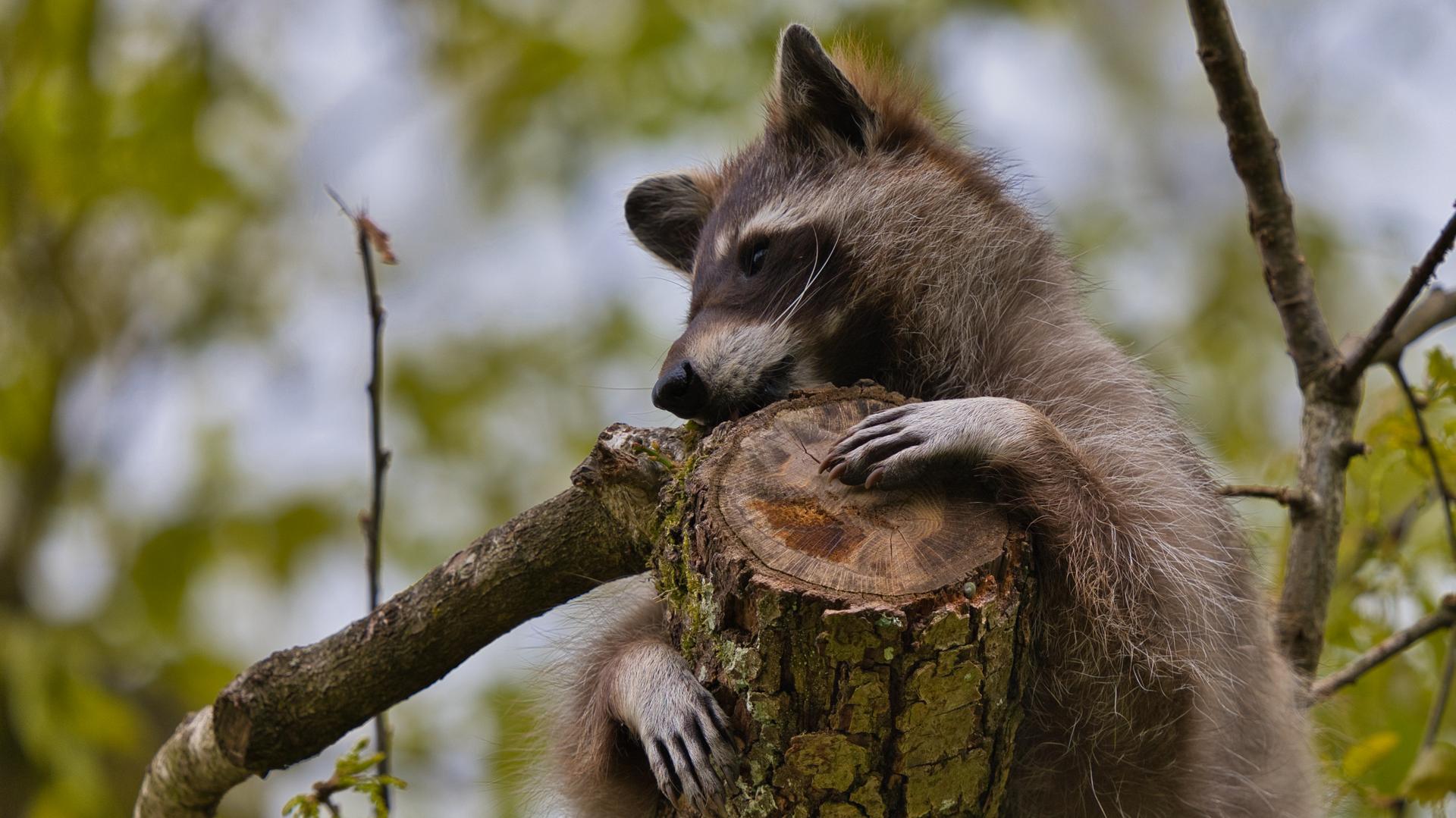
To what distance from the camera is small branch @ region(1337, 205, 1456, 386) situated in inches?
129

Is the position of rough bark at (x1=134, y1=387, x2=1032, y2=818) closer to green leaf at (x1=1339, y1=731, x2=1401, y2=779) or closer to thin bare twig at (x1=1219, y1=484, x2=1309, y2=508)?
thin bare twig at (x1=1219, y1=484, x2=1309, y2=508)

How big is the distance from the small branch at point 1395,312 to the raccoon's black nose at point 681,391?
190 centimetres

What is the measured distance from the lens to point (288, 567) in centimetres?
914

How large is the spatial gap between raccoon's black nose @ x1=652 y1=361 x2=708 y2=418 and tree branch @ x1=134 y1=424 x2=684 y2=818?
1.23ft

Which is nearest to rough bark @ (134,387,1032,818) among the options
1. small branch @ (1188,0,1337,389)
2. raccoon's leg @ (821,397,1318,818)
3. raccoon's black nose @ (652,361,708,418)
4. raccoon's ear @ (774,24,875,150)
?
raccoon's leg @ (821,397,1318,818)

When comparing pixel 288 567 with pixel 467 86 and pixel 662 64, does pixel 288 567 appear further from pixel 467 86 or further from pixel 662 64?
pixel 662 64

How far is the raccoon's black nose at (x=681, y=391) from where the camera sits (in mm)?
3496

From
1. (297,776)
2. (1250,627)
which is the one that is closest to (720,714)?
(1250,627)

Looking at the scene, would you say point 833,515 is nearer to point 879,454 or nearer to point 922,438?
point 879,454

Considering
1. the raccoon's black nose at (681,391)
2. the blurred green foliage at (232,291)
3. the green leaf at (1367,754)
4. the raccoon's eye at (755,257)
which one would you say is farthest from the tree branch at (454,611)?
the blurred green foliage at (232,291)

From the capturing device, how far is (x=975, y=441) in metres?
2.88

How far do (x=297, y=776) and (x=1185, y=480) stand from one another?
543 centimetres

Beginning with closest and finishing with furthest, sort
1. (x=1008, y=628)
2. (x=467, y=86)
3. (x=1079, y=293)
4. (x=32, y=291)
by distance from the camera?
(x=1008, y=628) → (x=1079, y=293) → (x=32, y=291) → (x=467, y=86)

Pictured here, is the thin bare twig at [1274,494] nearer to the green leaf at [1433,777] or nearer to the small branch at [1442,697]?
the small branch at [1442,697]
